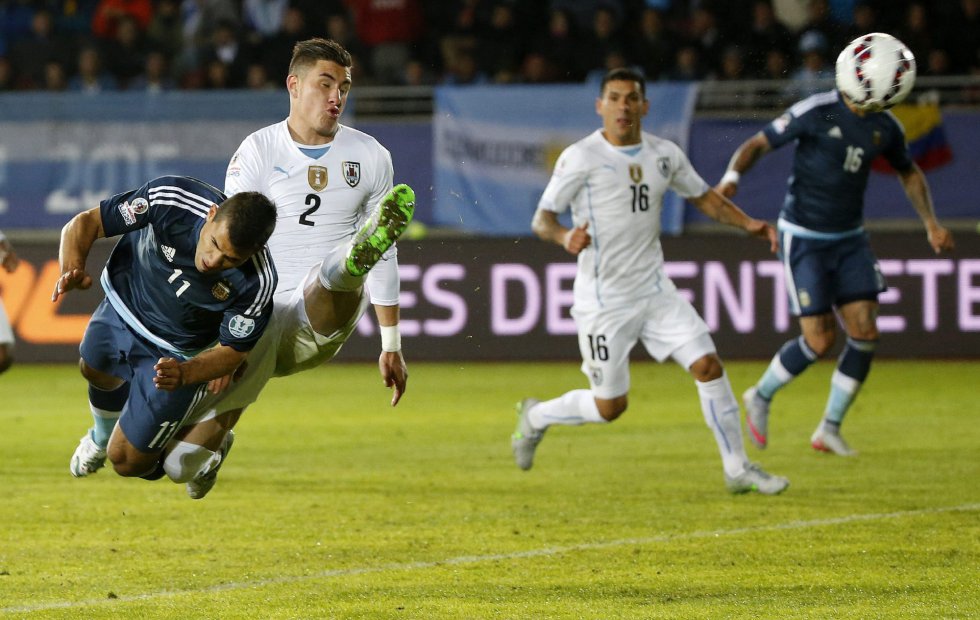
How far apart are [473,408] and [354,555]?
217 inches

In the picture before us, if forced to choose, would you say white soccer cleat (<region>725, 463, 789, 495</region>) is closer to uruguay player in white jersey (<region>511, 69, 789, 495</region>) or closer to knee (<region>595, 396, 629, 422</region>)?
uruguay player in white jersey (<region>511, 69, 789, 495</region>)

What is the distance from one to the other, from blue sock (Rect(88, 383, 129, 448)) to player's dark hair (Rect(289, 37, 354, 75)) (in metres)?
1.64

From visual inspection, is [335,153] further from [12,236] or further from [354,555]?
[12,236]

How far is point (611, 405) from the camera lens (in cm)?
851

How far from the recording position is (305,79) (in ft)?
21.8

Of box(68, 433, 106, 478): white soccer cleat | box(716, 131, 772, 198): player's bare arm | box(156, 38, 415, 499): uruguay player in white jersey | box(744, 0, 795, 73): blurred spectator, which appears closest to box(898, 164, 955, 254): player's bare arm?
box(716, 131, 772, 198): player's bare arm

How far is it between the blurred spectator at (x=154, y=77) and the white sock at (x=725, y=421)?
9692 millimetres

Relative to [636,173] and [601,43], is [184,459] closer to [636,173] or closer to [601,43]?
[636,173]

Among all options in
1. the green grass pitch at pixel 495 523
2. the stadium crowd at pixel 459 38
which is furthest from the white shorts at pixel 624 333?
the stadium crowd at pixel 459 38

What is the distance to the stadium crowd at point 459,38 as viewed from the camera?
1505 cm

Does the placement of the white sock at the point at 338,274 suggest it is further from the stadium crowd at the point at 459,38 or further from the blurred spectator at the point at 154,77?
the blurred spectator at the point at 154,77

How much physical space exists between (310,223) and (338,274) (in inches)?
21.9

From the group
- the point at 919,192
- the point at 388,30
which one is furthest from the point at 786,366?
the point at 388,30

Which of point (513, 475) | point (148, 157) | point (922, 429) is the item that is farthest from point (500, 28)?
point (513, 475)
